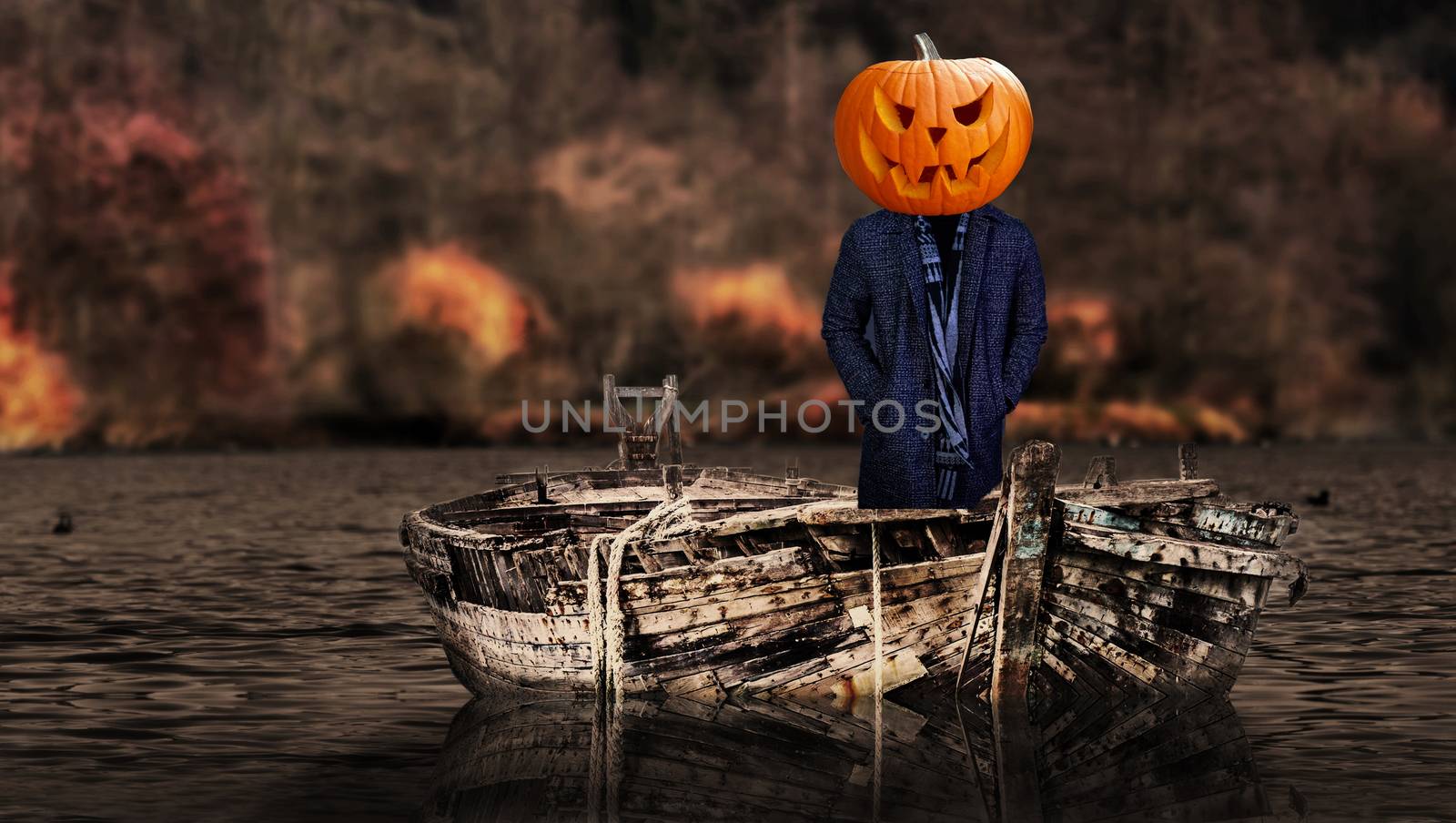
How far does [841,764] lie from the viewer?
1163 cm

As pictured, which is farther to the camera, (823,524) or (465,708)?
(465,708)

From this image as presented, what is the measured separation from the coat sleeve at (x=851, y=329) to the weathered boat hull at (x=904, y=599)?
83 cm

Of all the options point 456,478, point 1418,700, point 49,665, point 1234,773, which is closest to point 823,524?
point 1234,773

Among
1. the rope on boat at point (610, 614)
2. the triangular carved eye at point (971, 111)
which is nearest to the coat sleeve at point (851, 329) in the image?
the triangular carved eye at point (971, 111)

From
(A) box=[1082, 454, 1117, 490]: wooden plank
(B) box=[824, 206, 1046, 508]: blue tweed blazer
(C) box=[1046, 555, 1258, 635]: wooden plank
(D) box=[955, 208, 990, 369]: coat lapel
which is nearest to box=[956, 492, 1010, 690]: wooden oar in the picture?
(B) box=[824, 206, 1046, 508]: blue tweed blazer

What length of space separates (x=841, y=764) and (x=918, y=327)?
A: 267cm

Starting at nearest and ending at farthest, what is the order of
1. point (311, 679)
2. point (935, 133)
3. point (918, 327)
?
point (935, 133) → point (918, 327) → point (311, 679)

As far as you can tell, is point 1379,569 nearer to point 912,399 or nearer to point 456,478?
point 912,399

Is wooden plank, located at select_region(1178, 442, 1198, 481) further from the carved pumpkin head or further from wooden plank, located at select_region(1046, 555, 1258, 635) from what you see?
the carved pumpkin head

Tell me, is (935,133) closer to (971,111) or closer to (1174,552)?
(971,111)

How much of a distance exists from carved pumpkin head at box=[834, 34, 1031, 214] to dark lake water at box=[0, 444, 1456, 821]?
3889mm

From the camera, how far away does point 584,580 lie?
1317 cm

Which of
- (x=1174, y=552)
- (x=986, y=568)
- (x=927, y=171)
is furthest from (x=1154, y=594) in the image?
(x=927, y=171)

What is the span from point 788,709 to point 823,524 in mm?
1460
